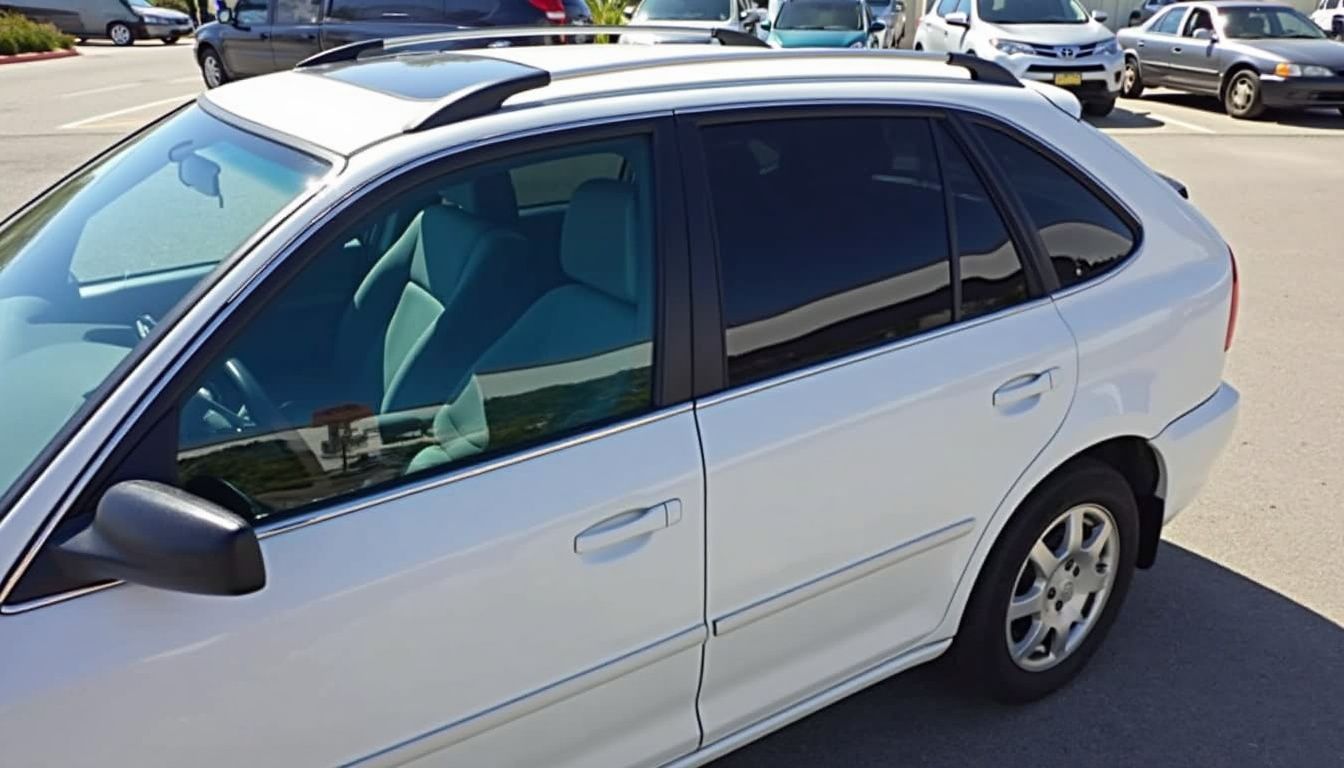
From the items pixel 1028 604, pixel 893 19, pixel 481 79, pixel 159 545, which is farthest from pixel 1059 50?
pixel 159 545

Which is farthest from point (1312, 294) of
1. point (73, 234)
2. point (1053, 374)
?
point (73, 234)

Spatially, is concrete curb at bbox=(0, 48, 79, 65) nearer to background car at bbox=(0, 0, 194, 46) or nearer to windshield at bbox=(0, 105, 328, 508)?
background car at bbox=(0, 0, 194, 46)

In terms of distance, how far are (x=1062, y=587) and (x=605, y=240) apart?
1.64m

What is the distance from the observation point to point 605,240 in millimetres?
2201

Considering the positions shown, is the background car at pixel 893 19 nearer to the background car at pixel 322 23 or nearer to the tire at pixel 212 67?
the background car at pixel 322 23

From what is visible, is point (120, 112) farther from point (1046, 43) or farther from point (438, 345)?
point (438, 345)

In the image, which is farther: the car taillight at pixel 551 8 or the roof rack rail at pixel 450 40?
the car taillight at pixel 551 8

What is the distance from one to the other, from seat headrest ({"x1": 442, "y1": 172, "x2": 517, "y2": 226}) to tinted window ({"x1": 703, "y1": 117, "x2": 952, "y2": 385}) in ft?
1.35

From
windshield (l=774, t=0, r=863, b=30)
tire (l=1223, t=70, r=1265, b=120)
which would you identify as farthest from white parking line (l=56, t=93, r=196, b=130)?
tire (l=1223, t=70, r=1265, b=120)

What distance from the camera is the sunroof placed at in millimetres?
2225

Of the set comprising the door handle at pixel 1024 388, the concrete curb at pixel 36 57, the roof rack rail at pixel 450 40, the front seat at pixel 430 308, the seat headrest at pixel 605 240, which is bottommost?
the concrete curb at pixel 36 57

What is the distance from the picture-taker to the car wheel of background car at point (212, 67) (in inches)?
612

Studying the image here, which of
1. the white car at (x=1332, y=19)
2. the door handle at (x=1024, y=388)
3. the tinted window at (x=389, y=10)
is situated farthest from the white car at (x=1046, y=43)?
the door handle at (x=1024, y=388)

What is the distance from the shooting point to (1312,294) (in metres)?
6.69
